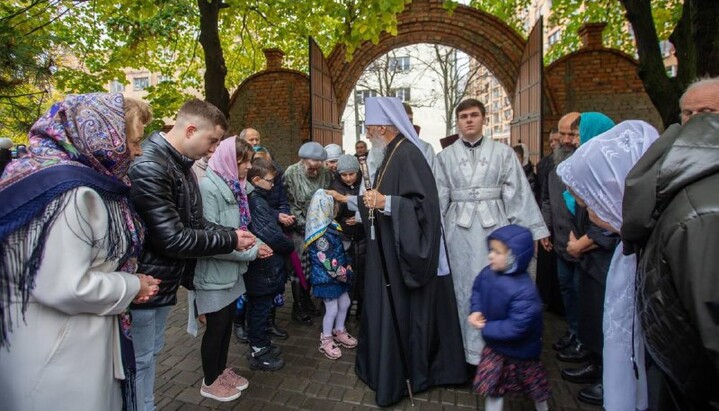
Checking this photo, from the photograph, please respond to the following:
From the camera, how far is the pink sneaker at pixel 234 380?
10.5ft

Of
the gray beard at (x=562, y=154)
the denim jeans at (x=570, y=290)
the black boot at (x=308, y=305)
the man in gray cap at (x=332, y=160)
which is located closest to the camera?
the denim jeans at (x=570, y=290)

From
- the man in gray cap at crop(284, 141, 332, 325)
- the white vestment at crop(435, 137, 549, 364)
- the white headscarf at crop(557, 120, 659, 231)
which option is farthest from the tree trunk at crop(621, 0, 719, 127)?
the man in gray cap at crop(284, 141, 332, 325)

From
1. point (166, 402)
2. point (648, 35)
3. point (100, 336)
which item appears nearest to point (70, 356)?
point (100, 336)

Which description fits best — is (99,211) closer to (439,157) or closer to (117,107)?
(117,107)

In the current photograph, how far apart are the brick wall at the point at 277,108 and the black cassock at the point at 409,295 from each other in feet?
25.5

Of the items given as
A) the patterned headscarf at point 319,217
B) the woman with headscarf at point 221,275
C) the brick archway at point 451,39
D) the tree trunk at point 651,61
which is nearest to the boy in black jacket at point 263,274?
the patterned headscarf at point 319,217

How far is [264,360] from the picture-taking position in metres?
3.57

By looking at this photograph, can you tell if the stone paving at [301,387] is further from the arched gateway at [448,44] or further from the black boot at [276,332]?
the arched gateway at [448,44]

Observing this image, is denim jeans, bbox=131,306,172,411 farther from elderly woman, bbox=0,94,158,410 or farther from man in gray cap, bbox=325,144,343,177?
man in gray cap, bbox=325,144,343,177

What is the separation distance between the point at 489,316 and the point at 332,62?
879cm

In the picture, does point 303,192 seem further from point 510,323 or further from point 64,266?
point 64,266

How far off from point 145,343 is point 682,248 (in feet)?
8.04

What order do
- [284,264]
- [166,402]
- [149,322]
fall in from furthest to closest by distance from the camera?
[284,264]
[166,402]
[149,322]

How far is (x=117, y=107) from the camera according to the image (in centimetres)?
172
